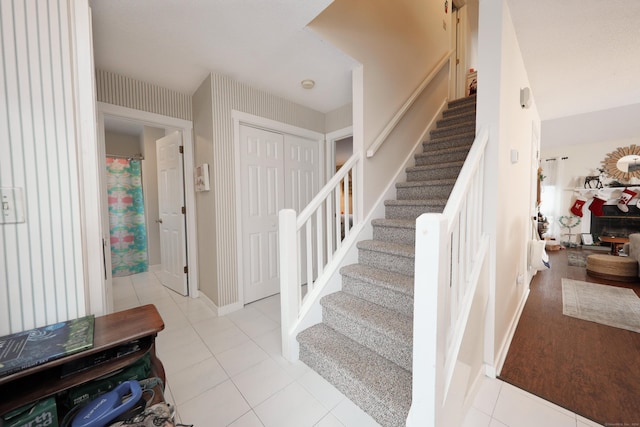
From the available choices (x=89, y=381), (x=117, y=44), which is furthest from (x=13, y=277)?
(x=117, y=44)

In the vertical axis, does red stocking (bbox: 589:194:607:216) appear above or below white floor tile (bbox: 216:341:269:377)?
above

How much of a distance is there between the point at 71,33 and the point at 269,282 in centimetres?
258

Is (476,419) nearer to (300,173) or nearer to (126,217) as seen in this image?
(300,173)

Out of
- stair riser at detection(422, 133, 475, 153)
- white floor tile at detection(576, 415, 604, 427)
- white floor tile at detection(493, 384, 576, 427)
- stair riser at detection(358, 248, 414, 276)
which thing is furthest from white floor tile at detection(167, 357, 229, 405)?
stair riser at detection(422, 133, 475, 153)

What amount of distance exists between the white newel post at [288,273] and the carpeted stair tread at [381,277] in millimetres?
453

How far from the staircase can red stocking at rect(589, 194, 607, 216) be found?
18.5 ft

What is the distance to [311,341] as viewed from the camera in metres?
1.66

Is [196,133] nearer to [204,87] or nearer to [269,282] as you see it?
[204,87]

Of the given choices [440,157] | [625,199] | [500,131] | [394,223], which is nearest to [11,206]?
[394,223]

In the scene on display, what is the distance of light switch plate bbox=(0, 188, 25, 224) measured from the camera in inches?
34.0

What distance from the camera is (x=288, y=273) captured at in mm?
1678

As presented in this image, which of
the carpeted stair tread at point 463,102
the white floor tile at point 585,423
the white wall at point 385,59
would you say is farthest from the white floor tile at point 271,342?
the carpeted stair tread at point 463,102

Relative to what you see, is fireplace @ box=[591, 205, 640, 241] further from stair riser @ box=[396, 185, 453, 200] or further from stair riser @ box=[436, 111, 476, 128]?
stair riser @ box=[396, 185, 453, 200]

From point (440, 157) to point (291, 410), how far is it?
2584mm
